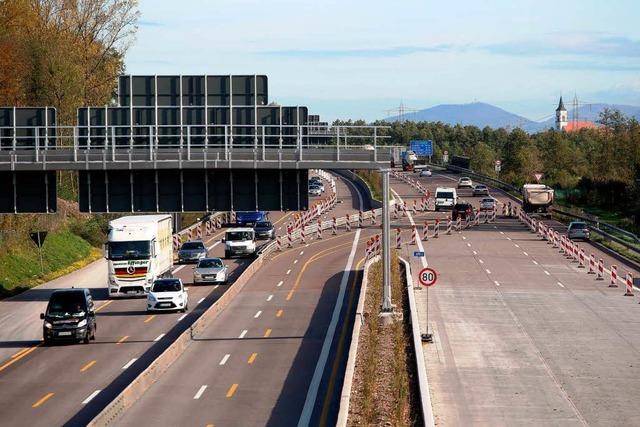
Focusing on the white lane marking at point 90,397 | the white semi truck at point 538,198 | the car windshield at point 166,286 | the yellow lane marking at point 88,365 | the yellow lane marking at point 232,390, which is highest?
the white semi truck at point 538,198

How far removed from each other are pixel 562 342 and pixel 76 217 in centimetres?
4544

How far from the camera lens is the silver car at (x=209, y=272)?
5331cm

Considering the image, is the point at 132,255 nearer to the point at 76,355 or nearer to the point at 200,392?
the point at 76,355

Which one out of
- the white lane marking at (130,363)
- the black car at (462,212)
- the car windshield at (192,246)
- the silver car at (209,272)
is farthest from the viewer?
the black car at (462,212)

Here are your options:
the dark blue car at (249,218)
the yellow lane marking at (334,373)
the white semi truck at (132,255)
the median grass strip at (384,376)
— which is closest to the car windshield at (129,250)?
the white semi truck at (132,255)

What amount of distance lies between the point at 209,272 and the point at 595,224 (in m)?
34.3

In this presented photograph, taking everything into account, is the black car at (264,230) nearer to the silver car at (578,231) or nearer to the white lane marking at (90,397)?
the silver car at (578,231)

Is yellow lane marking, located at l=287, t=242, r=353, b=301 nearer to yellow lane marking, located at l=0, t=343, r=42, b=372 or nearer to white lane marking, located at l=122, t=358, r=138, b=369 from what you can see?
yellow lane marking, located at l=0, t=343, r=42, b=372

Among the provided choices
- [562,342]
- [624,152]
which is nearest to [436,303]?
[562,342]

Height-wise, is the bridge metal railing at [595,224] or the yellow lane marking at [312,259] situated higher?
the bridge metal railing at [595,224]

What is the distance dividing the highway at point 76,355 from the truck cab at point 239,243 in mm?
11855

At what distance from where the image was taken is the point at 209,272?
5334 centimetres

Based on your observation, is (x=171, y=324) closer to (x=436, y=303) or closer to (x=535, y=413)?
(x=436, y=303)

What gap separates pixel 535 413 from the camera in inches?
1003
